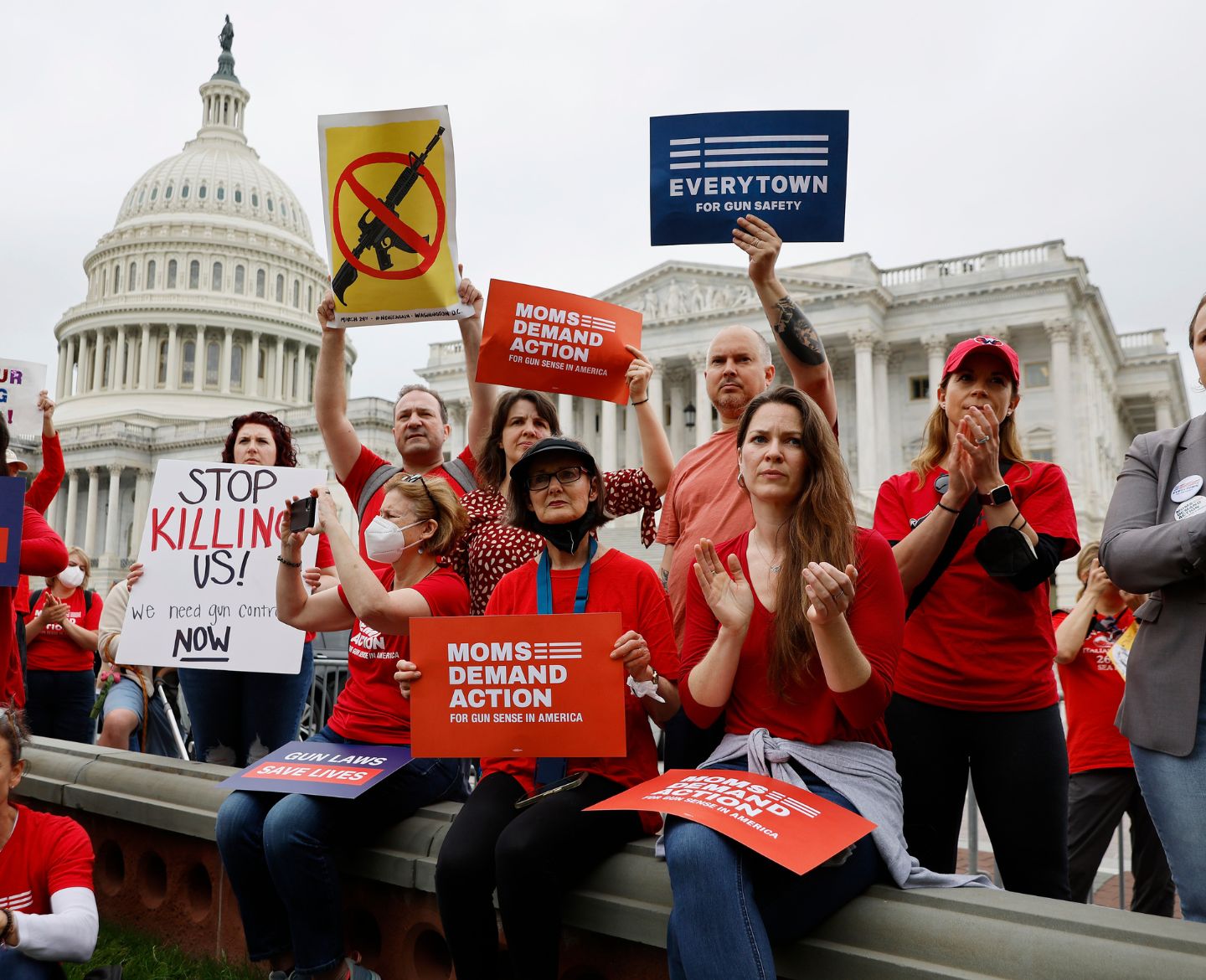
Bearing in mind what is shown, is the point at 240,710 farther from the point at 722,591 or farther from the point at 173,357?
the point at 173,357

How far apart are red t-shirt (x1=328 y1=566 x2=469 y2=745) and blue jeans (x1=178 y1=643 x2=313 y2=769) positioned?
1269 millimetres

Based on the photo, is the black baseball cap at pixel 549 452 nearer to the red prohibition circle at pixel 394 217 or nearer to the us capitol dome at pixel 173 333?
the red prohibition circle at pixel 394 217

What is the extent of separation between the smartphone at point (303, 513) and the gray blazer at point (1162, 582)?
2.70 metres

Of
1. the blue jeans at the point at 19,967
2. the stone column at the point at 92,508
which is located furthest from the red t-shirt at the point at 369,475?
the stone column at the point at 92,508

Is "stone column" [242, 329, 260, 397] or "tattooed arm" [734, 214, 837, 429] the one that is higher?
"stone column" [242, 329, 260, 397]

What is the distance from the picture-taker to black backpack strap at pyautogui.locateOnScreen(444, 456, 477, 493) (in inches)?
206

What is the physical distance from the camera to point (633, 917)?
314 centimetres

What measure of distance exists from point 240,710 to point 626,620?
282 cm

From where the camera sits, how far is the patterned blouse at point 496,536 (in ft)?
14.3

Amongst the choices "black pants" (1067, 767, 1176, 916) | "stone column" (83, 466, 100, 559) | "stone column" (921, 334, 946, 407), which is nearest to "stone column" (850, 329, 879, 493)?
"stone column" (921, 334, 946, 407)

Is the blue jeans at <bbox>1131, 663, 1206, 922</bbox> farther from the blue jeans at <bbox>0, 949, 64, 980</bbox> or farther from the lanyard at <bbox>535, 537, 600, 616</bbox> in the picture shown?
the blue jeans at <bbox>0, 949, 64, 980</bbox>

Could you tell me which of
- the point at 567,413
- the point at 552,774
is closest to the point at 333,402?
Result: the point at 552,774

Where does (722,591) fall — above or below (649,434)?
below

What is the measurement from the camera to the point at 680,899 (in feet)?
9.07
